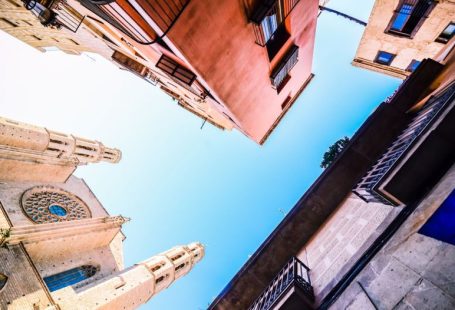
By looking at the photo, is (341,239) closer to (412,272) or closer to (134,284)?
(412,272)

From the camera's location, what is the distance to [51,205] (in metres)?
25.5

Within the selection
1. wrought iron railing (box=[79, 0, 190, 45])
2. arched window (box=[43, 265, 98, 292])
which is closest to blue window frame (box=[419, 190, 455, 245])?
wrought iron railing (box=[79, 0, 190, 45])

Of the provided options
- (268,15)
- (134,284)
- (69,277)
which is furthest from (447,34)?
(69,277)

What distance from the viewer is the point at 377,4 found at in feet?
40.1

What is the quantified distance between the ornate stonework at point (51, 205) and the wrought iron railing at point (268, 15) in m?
24.5

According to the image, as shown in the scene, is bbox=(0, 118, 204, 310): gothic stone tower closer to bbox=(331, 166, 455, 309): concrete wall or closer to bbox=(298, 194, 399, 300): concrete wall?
bbox=(298, 194, 399, 300): concrete wall

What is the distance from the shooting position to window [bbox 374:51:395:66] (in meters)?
15.2

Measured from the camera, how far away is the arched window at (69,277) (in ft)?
68.3

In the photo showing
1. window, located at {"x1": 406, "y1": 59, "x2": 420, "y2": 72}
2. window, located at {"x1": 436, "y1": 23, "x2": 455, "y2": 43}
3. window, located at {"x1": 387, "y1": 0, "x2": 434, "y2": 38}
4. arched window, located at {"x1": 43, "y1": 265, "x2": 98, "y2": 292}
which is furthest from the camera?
arched window, located at {"x1": 43, "y1": 265, "x2": 98, "y2": 292}

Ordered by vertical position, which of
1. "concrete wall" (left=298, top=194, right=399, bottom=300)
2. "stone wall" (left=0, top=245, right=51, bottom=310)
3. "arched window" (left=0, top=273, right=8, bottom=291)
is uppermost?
"concrete wall" (left=298, top=194, right=399, bottom=300)

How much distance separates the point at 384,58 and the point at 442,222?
1528 centimetres

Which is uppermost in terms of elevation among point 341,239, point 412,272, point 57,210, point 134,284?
point 412,272

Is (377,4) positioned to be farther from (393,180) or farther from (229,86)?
(393,180)

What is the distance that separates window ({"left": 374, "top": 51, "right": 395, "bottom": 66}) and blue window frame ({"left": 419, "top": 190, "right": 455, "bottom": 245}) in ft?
48.0
